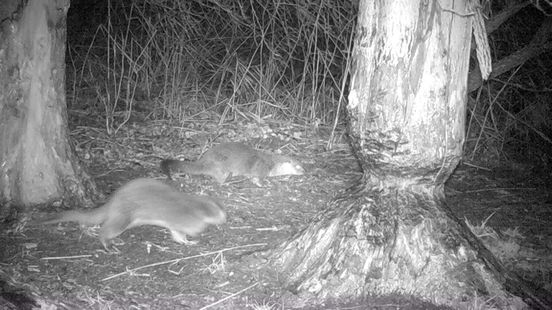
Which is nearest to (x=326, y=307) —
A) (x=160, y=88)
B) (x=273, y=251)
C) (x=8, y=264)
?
(x=273, y=251)

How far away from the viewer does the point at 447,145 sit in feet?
10.3

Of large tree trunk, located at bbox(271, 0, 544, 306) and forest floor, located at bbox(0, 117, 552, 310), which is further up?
large tree trunk, located at bbox(271, 0, 544, 306)

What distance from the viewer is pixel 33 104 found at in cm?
394

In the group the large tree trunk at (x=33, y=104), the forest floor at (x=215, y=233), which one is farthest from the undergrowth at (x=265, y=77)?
the large tree trunk at (x=33, y=104)

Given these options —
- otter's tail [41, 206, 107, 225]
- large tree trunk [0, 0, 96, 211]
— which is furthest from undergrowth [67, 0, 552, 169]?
otter's tail [41, 206, 107, 225]

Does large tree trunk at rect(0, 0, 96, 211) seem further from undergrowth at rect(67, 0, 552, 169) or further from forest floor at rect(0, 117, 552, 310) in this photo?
undergrowth at rect(67, 0, 552, 169)

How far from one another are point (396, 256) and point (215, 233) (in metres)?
1.54

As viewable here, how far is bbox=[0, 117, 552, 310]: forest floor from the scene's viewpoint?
3131 millimetres

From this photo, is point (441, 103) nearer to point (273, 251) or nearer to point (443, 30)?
point (443, 30)

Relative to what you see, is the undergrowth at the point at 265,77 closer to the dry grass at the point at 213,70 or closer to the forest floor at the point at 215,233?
the dry grass at the point at 213,70

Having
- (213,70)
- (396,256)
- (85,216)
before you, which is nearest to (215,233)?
(85,216)

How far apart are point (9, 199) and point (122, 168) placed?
5.24ft

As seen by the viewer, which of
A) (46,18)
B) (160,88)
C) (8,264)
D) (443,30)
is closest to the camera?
(443,30)

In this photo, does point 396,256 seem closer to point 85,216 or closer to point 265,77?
point 85,216
